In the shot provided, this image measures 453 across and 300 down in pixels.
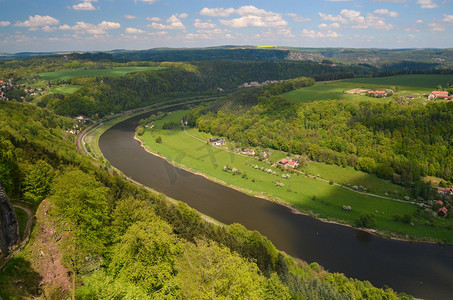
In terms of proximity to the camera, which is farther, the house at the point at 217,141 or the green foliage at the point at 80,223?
the house at the point at 217,141

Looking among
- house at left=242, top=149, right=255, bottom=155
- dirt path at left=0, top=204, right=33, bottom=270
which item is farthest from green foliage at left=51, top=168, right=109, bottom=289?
house at left=242, top=149, right=255, bottom=155

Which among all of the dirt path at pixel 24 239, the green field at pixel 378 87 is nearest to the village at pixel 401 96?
the green field at pixel 378 87

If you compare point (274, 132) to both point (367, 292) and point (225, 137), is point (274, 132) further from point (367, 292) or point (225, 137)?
point (367, 292)

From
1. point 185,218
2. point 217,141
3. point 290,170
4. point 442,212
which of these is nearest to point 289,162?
point 290,170

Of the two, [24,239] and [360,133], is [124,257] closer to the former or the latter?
[24,239]

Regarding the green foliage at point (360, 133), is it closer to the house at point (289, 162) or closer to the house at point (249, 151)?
the house at point (249, 151)

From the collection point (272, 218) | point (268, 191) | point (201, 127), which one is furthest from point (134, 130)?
point (272, 218)

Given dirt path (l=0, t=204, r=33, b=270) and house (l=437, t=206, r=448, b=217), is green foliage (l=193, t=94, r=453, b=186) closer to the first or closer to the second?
house (l=437, t=206, r=448, b=217)
